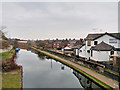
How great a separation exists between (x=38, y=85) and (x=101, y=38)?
51.2 ft

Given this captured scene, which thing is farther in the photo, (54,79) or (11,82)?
(54,79)

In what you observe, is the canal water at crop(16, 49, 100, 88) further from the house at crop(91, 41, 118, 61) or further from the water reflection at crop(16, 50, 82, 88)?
the house at crop(91, 41, 118, 61)

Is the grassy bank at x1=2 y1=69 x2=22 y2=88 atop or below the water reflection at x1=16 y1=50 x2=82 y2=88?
atop

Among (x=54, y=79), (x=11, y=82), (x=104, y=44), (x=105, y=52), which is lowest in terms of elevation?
(x=54, y=79)

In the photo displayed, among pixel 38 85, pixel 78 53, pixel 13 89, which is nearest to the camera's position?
pixel 13 89

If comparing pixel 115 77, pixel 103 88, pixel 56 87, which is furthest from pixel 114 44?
pixel 56 87

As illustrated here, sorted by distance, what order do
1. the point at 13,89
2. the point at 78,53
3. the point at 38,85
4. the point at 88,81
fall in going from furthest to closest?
1. the point at 78,53
2. the point at 88,81
3. the point at 38,85
4. the point at 13,89

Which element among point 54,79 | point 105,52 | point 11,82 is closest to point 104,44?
point 105,52

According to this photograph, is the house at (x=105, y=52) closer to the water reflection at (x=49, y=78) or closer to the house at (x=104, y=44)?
the house at (x=104, y=44)

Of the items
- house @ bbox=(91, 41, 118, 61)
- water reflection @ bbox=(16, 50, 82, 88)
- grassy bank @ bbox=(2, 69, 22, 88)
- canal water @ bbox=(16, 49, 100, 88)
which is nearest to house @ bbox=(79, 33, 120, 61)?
house @ bbox=(91, 41, 118, 61)

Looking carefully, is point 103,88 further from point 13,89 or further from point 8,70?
point 8,70

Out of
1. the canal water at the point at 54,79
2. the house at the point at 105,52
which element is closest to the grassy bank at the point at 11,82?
the canal water at the point at 54,79

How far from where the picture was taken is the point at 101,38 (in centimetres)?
2014

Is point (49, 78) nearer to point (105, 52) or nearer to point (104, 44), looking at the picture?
point (105, 52)
